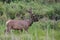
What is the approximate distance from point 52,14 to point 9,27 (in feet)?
13.2

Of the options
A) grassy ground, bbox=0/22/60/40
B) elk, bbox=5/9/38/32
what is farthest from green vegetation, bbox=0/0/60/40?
elk, bbox=5/9/38/32

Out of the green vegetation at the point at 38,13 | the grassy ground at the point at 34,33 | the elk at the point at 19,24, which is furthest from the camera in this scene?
the green vegetation at the point at 38,13

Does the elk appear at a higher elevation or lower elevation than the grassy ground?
higher

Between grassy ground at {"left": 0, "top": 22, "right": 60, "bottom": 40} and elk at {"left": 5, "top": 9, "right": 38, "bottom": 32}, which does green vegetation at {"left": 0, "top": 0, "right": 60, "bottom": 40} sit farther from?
elk at {"left": 5, "top": 9, "right": 38, "bottom": 32}

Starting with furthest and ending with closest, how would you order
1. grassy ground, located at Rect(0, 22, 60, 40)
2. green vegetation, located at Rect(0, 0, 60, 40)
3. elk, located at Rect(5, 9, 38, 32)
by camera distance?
green vegetation, located at Rect(0, 0, 60, 40) < elk, located at Rect(5, 9, 38, 32) < grassy ground, located at Rect(0, 22, 60, 40)

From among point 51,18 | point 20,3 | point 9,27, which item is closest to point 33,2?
point 20,3

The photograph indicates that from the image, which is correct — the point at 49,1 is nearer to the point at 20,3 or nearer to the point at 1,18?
the point at 20,3

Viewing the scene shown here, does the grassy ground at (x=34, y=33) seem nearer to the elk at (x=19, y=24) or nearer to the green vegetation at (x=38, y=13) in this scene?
the green vegetation at (x=38, y=13)

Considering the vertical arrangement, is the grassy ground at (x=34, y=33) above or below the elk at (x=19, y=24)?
below

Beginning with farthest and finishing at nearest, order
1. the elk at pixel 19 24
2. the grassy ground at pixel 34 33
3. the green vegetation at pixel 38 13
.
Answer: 1. the green vegetation at pixel 38 13
2. the elk at pixel 19 24
3. the grassy ground at pixel 34 33

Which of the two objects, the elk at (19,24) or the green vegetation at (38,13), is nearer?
the elk at (19,24)

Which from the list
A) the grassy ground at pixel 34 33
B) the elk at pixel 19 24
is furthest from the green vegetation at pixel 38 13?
the elk at pixel 19 24

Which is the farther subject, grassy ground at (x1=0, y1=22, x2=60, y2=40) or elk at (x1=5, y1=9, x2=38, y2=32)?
elk at (x1=5, y1=9, x2=38, y2=32)

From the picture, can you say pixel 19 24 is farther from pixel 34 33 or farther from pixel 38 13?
pixel 38 13
